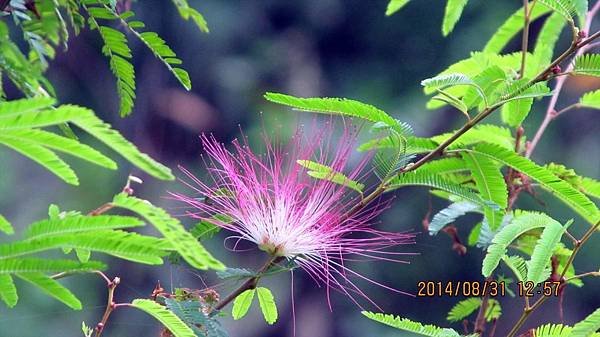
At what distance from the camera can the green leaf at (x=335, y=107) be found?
2.43 feet

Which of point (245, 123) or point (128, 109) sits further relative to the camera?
point (245, 123)

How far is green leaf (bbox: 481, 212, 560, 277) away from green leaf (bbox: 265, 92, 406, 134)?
15 centimetres

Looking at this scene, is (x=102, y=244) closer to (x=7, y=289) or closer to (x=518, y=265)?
(x=7, y=289)

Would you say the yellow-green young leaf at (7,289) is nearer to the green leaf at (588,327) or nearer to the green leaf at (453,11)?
the green leaf at (588,327)

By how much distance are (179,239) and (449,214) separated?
460 mm

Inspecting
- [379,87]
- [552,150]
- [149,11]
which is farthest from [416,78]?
[149,11]

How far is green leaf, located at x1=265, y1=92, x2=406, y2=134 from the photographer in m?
0.74

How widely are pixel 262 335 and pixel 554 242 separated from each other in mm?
958

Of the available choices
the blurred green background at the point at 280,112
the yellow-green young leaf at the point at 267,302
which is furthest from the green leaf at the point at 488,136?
the blurred green background at the point at 280,112

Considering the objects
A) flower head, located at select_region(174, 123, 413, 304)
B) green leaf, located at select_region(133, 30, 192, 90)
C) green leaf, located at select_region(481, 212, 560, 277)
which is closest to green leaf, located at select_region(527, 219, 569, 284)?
green leaf, located at select_region(481, 212, 560, 277)

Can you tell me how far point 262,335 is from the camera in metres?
1.65

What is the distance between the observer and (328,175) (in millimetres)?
800

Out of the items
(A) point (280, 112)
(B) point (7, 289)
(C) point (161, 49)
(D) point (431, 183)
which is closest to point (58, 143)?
(B) point (7, 289)

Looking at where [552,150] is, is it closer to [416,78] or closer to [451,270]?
[416,78]
